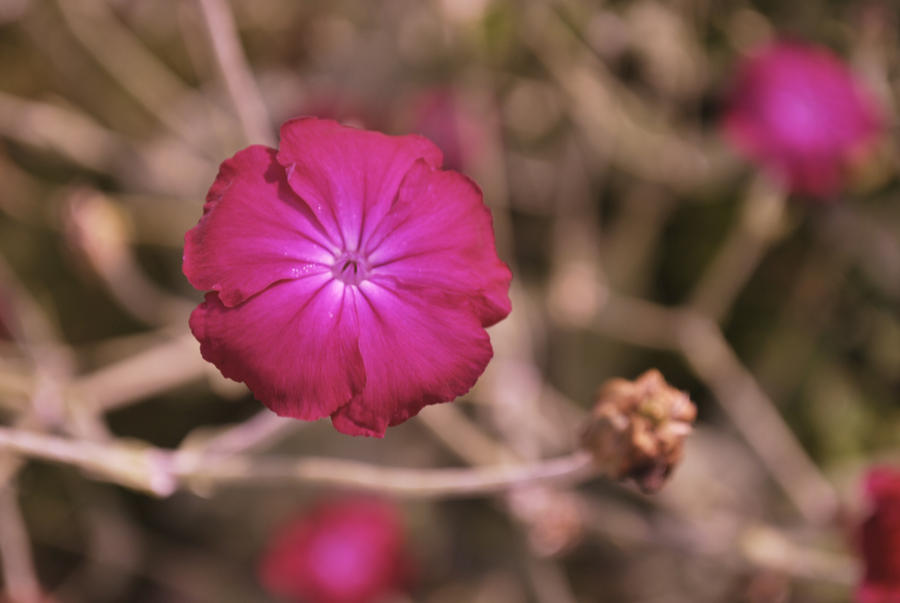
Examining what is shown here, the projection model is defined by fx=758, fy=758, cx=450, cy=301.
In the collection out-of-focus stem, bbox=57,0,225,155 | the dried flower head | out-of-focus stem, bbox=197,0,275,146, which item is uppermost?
out-of-focus stem, bbox=57,0,225,155

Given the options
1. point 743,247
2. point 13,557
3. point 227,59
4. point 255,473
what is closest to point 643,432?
point 255,473

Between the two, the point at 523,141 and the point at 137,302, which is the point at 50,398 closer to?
the point at 137,302

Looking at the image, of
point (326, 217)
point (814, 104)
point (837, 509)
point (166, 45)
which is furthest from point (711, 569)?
point (166, 45)

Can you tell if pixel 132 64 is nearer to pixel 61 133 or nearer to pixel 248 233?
pixel 61 133

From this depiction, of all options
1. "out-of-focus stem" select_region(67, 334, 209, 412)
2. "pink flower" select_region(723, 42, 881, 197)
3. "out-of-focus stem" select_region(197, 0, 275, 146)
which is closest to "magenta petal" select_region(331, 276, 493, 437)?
"out-of-focus stem" select_region(197, 0, 275, 146)

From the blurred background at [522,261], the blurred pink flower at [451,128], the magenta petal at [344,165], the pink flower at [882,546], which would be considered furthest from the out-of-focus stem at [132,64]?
the pink flower at [882,546]

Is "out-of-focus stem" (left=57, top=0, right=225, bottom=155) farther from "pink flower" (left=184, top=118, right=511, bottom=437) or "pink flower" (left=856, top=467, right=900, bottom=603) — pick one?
"pink flower" (left=856, top=467, right=900, bottom=603)
